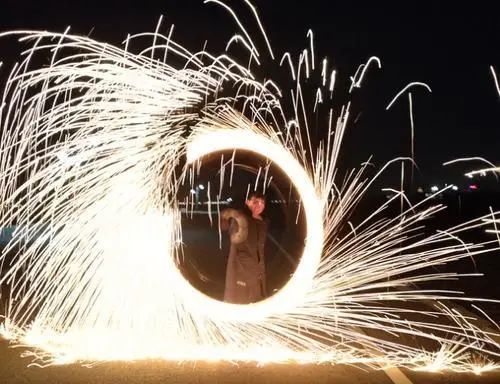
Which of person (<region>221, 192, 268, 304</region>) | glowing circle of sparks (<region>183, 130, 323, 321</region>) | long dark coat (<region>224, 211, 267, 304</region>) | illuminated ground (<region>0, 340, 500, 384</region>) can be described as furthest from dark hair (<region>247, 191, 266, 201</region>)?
illuminated ground (<region>0, 340, 500, 384</region>)

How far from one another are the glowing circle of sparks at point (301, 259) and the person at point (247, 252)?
0.65 m

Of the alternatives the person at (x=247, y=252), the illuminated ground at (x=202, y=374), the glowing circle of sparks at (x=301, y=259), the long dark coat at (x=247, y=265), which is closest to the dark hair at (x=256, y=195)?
the person at (x=247, y=252)

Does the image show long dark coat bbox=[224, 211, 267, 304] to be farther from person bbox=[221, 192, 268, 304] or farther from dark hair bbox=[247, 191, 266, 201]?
dark hair bbox=[247, 191, 266, 201]

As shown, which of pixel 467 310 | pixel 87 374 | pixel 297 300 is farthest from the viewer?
pixel 467 310

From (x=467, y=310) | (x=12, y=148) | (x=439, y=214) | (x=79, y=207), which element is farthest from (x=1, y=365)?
(x=439, y=214)

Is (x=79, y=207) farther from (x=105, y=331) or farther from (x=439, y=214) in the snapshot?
(x=439, y=214)

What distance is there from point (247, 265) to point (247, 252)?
14 cm

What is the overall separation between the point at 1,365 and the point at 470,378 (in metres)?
4.32

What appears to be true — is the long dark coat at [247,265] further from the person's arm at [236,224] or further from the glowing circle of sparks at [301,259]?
the glowing circle of sparks at [301,259]

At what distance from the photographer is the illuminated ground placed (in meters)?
6.54

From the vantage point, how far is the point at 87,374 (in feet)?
21.9

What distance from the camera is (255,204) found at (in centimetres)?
824

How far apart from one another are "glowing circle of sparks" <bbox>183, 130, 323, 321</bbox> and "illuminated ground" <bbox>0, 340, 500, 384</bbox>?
0.63 meters

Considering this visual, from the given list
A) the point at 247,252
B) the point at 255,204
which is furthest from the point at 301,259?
the point at 255,204
